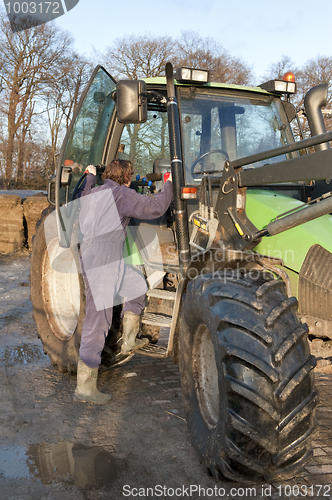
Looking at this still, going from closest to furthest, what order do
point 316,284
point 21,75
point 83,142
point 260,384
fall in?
point 260,384, point 316,284, point 83,142, point 21,75

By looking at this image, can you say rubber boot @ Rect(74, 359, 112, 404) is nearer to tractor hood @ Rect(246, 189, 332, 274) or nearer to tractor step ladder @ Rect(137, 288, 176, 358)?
tractor step ladder @ Rect(137, 288, 176, 358)

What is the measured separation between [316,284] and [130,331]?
1695 millimetres

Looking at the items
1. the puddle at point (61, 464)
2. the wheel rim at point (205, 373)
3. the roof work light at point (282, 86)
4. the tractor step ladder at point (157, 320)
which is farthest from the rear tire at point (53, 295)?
the roof work light at point (282, 86)

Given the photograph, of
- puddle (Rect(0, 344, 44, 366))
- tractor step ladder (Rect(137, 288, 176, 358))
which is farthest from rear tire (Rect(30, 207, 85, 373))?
tractor step ladder (Rect(137, 288, 176, 358))

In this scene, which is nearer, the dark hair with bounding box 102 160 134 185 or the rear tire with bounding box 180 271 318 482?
the rear tire with bounding box 180 271 318 482

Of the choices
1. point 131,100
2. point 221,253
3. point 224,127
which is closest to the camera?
point 221,253

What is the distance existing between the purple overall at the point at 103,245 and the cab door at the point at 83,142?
0.83 feet

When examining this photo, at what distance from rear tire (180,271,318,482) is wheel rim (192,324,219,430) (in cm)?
32

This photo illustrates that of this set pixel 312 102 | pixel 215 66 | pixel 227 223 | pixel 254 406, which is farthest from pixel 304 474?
pixel 215 66

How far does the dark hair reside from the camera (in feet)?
Result: 11.8

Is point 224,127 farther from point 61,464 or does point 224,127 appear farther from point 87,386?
point 61,464

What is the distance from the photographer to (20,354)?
4652mm

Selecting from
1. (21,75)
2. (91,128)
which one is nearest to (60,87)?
(21,75)

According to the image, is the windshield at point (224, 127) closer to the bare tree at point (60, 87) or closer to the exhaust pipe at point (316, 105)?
the exhaust pipe at point (316, 105)
